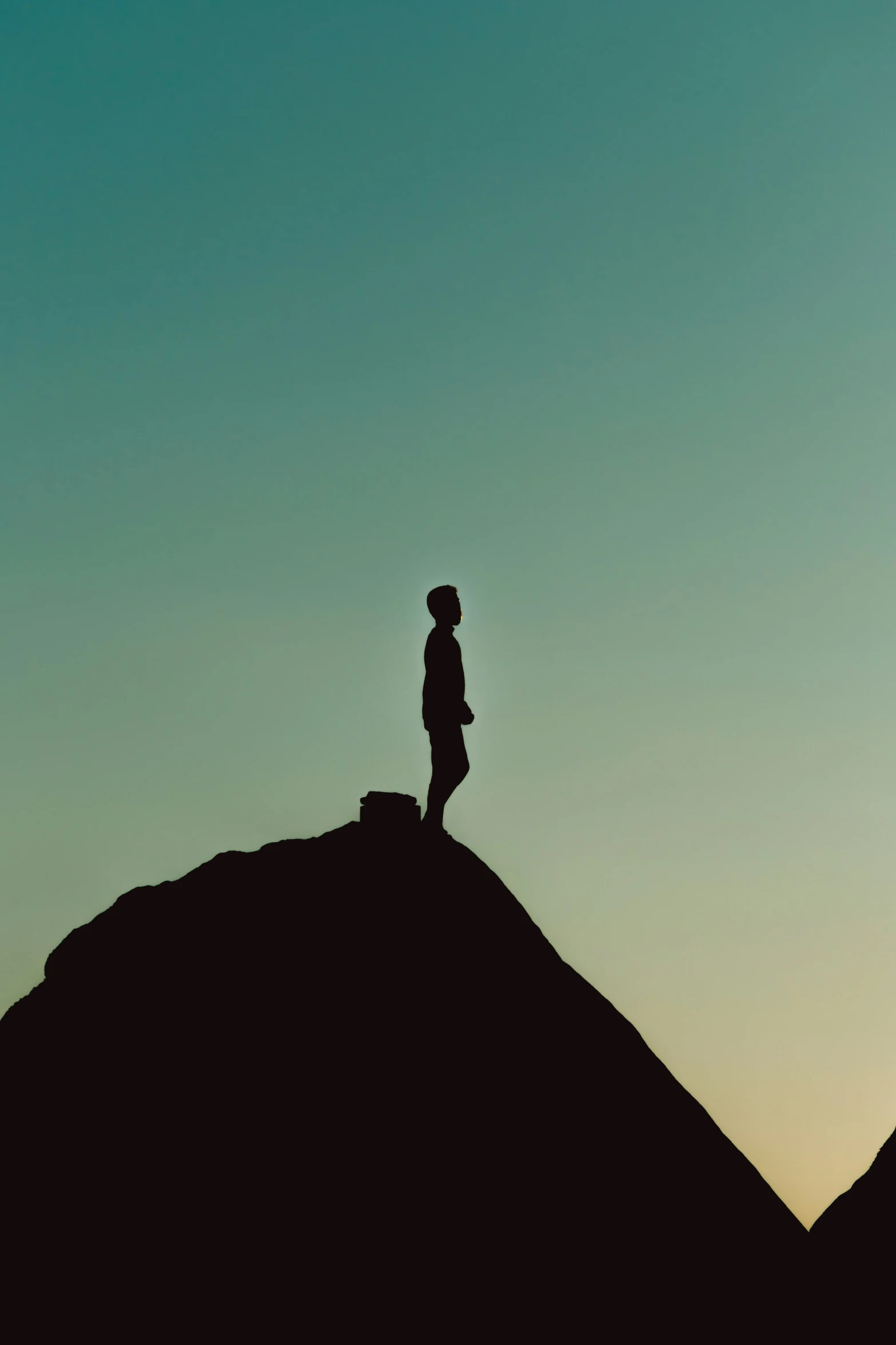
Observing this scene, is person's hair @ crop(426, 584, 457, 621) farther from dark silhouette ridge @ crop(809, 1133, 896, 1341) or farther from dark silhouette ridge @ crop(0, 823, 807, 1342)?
dark silhouette ridge @ crop(809, 1133, 896, 1341)

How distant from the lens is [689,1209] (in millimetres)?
13078

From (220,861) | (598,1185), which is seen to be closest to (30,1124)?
(220,861)

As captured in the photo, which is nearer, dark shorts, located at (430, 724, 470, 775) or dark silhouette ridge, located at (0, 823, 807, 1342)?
dark silhouette ridge, located at (0, 823, 807, 1342)

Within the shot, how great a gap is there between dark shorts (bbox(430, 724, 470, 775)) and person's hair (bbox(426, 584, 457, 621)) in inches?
48.2

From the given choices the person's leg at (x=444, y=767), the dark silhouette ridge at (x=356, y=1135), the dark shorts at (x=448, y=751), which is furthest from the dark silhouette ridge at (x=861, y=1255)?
the dark shorts at (x=448, y=751)

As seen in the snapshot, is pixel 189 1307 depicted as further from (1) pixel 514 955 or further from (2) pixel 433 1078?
(1) pixel 514 955

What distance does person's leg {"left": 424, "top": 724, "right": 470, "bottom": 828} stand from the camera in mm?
13961

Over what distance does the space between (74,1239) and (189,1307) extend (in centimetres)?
126

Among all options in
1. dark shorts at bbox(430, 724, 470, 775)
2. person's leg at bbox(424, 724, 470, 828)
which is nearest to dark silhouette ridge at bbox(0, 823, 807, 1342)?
person's leg at bbox(424, 724, 470, 828)

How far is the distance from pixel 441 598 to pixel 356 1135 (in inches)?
218

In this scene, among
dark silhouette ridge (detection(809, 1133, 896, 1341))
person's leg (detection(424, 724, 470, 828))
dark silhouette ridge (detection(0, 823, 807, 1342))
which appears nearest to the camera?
dark silhouette ridge (detection(0, 823, 807, 1342))

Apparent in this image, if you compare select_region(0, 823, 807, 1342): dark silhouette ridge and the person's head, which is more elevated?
the person's head

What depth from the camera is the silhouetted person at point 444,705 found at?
14.0m

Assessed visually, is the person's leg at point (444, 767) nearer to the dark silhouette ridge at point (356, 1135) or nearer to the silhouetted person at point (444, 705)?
the silhouetted person at point (444, 705)
